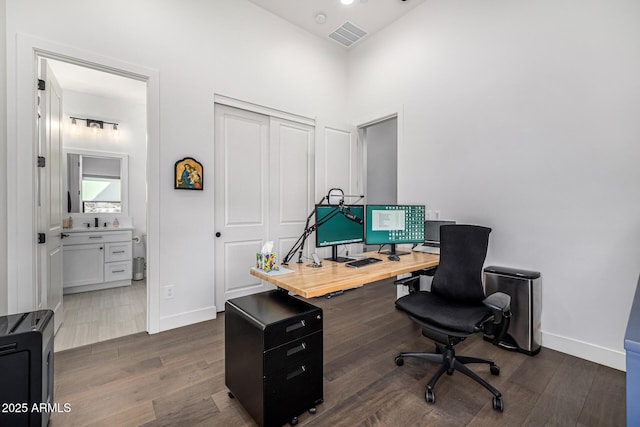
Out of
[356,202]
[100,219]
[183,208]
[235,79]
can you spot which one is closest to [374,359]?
[183,208]

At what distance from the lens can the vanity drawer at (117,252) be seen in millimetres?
4195

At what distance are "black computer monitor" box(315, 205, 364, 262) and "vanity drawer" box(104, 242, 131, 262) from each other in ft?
11.8

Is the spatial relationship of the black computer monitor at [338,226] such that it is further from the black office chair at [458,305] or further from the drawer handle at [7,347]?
the drawer handle at [7,347]

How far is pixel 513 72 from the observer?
2596 millimetres

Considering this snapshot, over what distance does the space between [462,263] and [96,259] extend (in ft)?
15.6

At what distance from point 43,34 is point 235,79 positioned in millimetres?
1563

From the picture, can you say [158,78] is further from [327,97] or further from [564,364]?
[564,364]

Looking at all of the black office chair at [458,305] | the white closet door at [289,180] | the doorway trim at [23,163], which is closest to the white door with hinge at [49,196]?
the doorway trim at [23,163]

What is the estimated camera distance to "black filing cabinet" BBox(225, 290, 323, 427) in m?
1.46

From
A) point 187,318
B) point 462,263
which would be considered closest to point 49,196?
point 187,318

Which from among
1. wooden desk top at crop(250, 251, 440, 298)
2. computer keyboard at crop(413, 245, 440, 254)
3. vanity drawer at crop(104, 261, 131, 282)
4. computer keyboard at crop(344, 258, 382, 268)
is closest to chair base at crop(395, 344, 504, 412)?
wooden desk top at crop(250, 251, 440, 298)

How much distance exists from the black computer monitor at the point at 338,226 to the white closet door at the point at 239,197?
A: 138cm

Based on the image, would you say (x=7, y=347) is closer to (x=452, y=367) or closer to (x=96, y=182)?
(x=452, y=367)

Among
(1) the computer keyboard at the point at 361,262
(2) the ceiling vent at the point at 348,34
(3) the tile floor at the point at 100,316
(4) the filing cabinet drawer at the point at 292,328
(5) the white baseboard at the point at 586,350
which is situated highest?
(2) the ceiling vent at the point at 348,34
